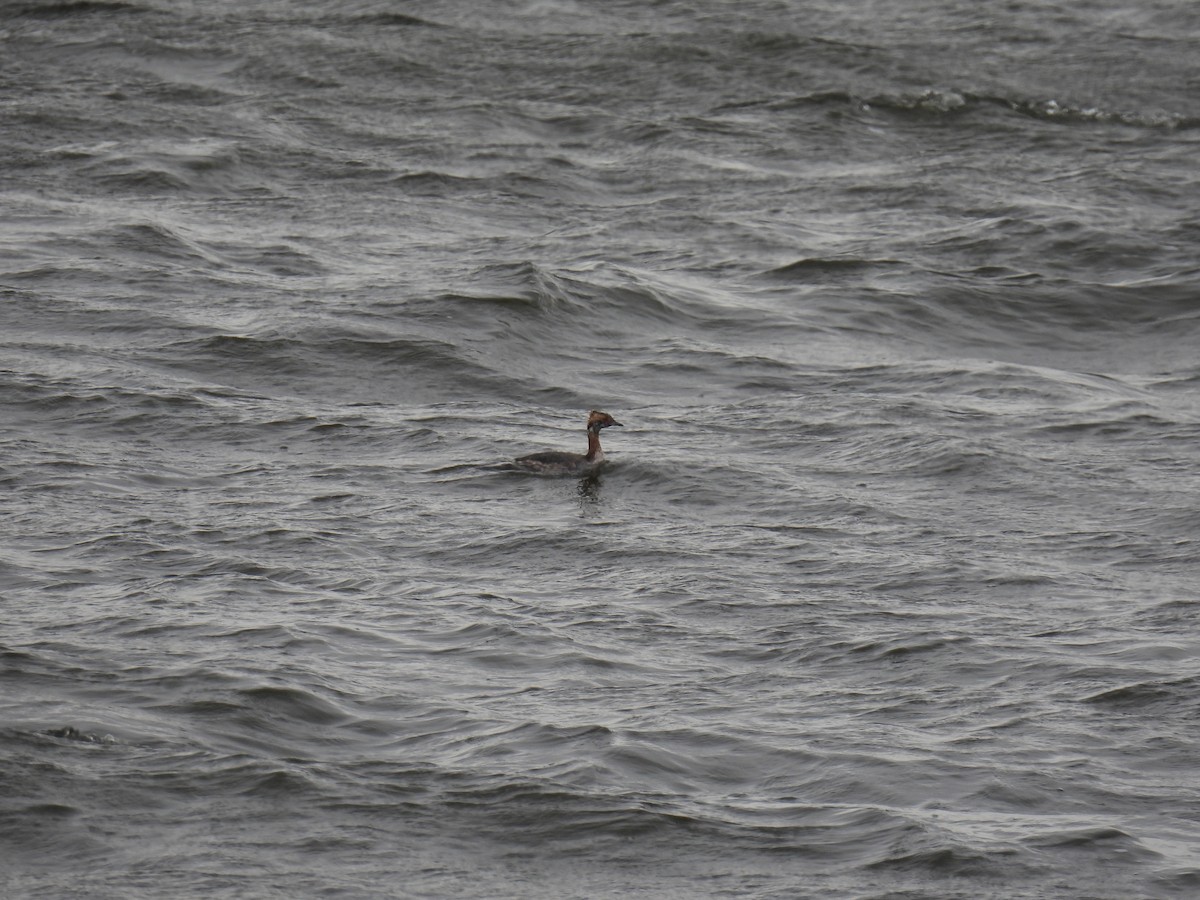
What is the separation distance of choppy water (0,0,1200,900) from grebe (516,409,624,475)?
16 cm

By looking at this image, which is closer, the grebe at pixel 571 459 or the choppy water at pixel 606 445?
the choppy water at pixel 606 445

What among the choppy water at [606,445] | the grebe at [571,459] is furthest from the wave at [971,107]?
the grebe at [571,459]

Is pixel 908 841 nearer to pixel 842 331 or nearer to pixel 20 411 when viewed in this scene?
pixel 20 411

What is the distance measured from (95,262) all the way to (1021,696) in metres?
11.0

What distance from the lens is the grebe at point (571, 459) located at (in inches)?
567

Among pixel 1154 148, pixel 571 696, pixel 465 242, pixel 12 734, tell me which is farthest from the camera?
pixel 1154 148

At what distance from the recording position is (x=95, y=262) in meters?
18.8

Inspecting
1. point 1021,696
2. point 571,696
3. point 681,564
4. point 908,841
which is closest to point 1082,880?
point 908,841

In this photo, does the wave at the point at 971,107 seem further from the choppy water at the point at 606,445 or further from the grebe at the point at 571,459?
the grebe at the point at 571,459

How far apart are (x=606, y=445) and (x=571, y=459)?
3.45ft

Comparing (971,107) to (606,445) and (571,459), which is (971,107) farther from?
(571,459)

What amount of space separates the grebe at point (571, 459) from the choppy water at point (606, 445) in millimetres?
158

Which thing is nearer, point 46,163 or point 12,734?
point 12,734

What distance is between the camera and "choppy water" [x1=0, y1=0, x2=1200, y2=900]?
30.4 ft
